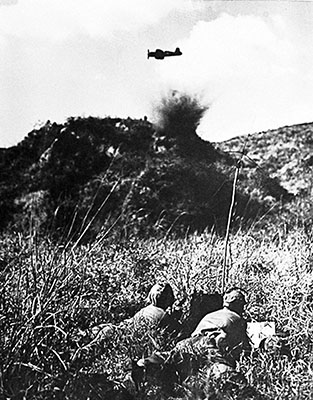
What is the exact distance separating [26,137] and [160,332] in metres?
1.64

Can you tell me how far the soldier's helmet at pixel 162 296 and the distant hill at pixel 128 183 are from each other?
70 cm

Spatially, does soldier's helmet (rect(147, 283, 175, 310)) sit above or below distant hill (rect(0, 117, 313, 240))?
below

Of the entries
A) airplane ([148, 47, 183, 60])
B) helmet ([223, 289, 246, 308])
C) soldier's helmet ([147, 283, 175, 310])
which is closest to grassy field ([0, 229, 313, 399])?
soldier's helmet ([147, 283, 175, 310])

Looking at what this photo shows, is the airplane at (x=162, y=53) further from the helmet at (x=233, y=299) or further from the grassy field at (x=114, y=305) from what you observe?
the helmet at (x=233, y=299)

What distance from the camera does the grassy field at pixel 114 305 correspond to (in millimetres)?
2184

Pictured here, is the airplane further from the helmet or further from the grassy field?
the helmet

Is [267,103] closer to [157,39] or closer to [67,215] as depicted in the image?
[157,39]

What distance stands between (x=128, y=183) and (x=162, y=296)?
1.80m

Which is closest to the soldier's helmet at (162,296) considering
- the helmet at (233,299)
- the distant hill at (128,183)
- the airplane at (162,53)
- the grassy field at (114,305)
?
the grassy field at (114,305)

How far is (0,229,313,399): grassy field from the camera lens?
218 centimetres

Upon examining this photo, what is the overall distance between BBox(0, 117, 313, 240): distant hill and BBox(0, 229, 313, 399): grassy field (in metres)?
0.26

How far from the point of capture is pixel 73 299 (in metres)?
2.46

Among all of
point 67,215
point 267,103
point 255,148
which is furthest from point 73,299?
point 255,148

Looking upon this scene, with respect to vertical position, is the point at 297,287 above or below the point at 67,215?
below
